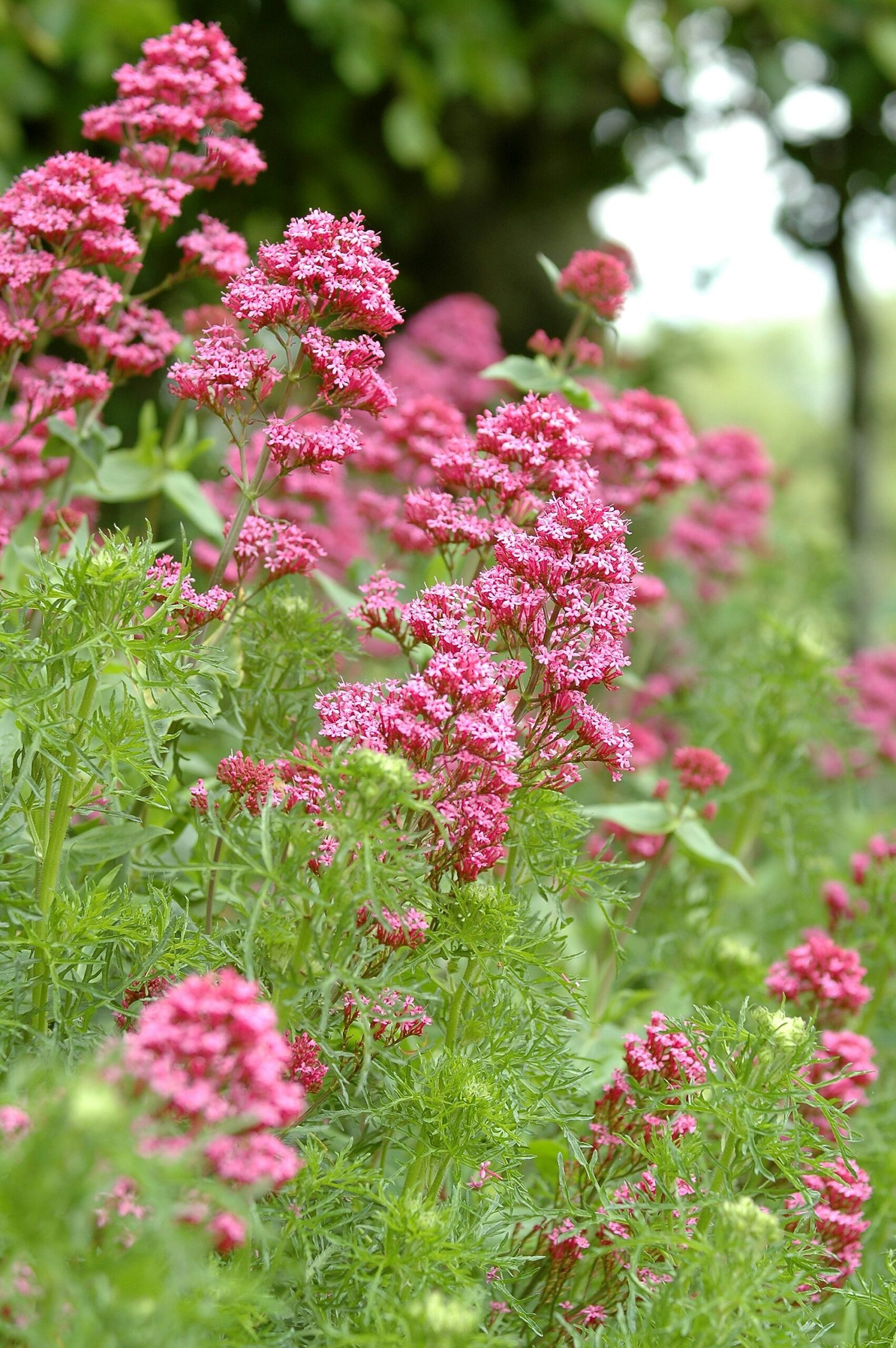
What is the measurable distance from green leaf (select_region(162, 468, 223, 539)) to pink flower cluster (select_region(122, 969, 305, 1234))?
1605 mm

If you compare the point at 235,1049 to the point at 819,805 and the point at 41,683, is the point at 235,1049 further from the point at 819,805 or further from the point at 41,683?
the point at 819,805

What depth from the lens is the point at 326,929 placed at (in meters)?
1.38

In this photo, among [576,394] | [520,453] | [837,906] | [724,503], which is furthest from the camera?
[724,503]

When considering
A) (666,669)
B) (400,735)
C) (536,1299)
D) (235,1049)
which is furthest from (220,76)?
(666,669)

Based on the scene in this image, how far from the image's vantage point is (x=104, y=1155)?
2.93 feet

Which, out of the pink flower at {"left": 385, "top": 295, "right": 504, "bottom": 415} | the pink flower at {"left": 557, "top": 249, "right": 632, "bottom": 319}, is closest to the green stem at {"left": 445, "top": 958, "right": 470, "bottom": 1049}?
the pink flower at {"left": 557, "top": 249, "right": 632, "bottom": 319}

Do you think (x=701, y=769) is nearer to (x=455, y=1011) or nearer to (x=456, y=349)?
(x=455, y=1011)

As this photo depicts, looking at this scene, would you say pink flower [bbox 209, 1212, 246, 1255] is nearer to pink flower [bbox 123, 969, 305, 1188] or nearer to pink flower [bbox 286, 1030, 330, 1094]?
pink flower [bbox 123, 969, 305, 1188]

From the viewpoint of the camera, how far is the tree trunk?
6613 millimetres

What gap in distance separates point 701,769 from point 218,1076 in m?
1.52

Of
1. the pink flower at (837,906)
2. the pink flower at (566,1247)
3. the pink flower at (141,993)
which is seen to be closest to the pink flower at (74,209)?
the pink flower at (141,993)

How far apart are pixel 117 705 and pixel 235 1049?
3.14ft

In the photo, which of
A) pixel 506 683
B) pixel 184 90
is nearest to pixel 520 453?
pixel 506 683

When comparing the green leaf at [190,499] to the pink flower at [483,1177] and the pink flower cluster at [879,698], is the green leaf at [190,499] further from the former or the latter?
the pink flower cluster at [879,698]
